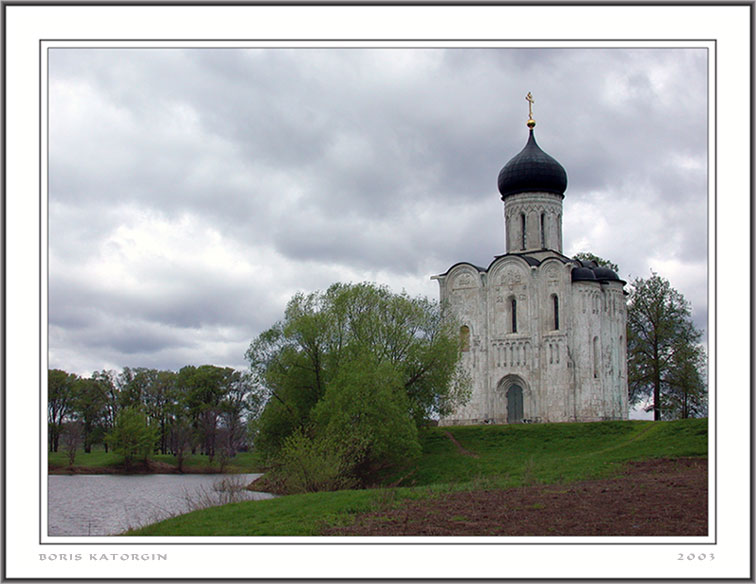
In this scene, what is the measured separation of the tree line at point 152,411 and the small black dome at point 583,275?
20.2m

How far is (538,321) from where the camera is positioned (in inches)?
1428

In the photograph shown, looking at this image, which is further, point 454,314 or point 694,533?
point 454,314

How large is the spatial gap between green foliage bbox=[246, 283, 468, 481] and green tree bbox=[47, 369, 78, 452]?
19155mm

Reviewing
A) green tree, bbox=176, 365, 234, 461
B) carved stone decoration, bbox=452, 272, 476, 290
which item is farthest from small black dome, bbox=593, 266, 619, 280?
green tree, bbox=176, 365, 234, 461

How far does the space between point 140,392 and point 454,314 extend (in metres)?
25.3

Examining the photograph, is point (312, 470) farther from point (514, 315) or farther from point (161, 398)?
point (161, 398)

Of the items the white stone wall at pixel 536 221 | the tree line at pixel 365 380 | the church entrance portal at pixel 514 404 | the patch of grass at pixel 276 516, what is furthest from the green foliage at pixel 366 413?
the white stone wall at pixel 536 221

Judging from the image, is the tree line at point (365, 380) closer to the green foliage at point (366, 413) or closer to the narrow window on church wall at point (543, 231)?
the green foliage at point (366, 413)

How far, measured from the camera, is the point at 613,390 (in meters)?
35.8

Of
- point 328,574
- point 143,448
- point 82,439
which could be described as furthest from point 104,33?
point 82,439

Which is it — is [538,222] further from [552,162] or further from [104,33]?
[104,33]

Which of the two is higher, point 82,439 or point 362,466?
point 362,466

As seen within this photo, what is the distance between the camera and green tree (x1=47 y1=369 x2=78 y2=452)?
43625mm

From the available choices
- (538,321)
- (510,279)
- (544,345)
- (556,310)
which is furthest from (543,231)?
(544,345)
